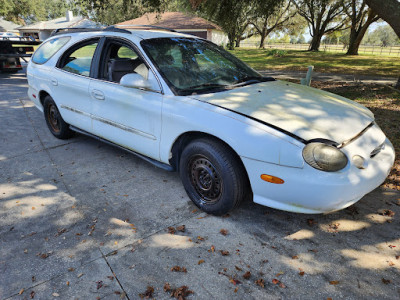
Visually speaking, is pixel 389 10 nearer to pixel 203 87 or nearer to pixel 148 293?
pixel 203 87

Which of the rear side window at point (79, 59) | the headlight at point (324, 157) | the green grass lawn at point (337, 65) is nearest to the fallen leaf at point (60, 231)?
the rear side window at point (79, 59)

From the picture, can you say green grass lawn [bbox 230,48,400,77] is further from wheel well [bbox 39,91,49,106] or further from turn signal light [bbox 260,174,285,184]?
turn signal light [bbox 260,174,285,184]

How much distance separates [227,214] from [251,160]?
31.7 inches

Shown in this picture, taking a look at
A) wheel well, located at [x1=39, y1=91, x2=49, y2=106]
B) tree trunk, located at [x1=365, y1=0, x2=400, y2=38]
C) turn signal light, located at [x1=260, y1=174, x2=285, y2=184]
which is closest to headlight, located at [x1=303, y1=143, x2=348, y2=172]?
turn signal light, located at [x1=260, y1=174, x2=285, y2=184]

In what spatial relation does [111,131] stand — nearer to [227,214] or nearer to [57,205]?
[57,205]

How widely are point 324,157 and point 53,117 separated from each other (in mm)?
4684

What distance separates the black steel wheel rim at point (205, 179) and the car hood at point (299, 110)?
608 mm

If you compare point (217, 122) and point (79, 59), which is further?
point (79, 59)

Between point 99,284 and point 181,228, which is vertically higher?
point 181,228

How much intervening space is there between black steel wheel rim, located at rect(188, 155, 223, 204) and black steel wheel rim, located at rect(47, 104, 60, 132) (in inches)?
123

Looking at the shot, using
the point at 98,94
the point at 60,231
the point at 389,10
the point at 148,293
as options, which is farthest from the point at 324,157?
the point at 389,10

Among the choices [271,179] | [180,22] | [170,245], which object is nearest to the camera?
[271,179]

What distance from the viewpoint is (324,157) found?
96.4 inches

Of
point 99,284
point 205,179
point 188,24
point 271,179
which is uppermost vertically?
point 188,24
